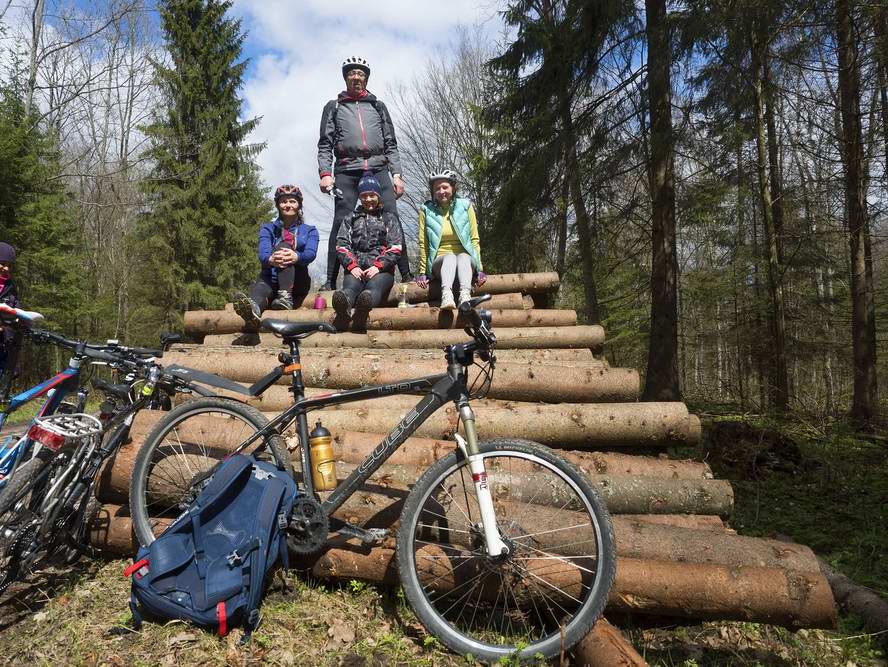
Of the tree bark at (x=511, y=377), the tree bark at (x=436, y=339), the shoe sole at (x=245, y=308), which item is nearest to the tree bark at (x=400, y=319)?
the tree bark at (x=436, y=339)

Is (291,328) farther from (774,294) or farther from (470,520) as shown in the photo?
(774,294)

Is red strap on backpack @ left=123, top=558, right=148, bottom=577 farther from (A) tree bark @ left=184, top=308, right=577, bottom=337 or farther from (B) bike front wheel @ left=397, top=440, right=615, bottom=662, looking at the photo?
(A) tree bark @ left=184, top=308, right=577, bottom=337

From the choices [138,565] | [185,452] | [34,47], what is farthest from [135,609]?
[34,47]

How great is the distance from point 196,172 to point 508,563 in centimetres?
1904

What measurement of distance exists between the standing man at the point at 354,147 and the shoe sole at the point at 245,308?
2.09 m

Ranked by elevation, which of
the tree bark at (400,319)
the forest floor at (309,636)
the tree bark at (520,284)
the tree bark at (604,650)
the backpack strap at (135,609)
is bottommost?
the forest floor at (309,636)

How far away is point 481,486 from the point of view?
8.10 ft

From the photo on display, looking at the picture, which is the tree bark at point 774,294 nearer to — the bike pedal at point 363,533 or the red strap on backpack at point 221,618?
the bike pedal at point 363,533

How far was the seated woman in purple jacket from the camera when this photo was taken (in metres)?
6.88

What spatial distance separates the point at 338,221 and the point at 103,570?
213 inches

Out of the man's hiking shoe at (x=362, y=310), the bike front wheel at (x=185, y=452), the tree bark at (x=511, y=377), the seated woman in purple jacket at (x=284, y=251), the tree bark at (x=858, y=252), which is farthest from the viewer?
the tree bark at (x=858, y=252)

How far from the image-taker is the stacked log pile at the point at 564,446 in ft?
8.44

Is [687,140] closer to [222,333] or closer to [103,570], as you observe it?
[222,333]

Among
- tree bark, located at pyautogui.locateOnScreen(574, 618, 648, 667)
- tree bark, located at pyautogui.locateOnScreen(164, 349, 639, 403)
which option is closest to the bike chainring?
tree bark, located at pyautogui.locateOnScreen(574, 618, 648, 667)
